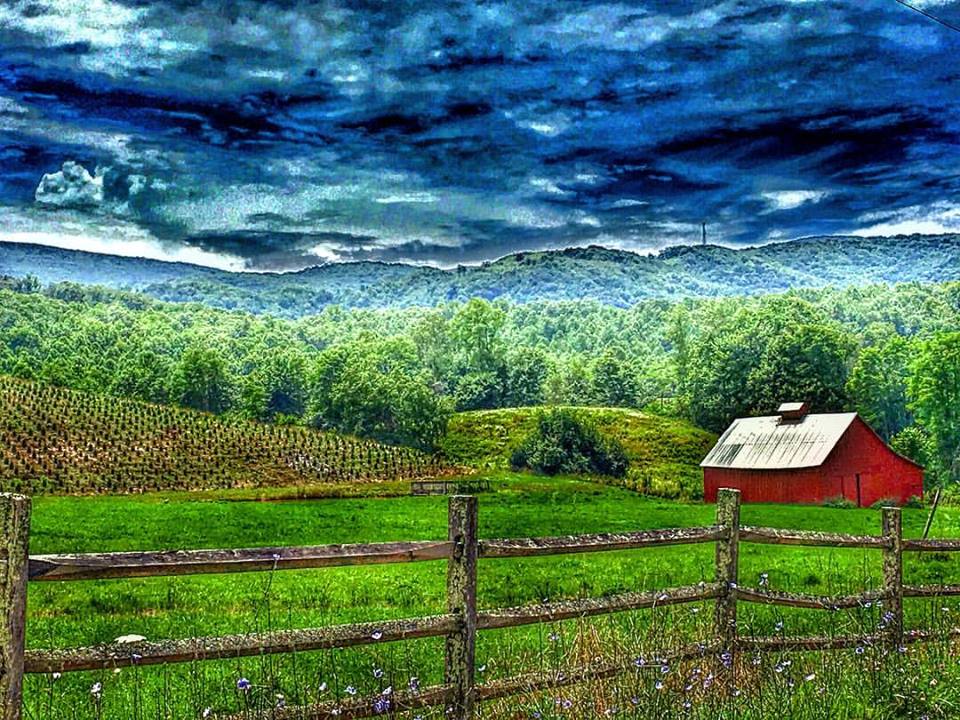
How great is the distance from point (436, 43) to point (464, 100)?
862 millimetres

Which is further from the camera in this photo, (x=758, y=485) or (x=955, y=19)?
(x=758, y=485)

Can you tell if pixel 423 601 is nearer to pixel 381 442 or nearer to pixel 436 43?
pixel 381 442

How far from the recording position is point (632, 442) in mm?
15570

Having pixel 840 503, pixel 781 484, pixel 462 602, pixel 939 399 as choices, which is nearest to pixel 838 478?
pixel 840 503

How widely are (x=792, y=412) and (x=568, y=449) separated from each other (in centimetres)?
345

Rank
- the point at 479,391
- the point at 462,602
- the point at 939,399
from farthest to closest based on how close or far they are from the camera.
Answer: the point at 939,399
the point at 479,391
the point at 462,602

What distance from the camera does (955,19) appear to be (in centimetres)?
1024

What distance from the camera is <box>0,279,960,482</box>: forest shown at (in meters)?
14.0

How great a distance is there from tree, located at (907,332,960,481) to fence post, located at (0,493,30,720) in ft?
51.4

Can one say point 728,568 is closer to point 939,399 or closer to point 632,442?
point 632,442

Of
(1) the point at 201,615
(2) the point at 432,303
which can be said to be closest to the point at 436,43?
(2) the point at 432,303

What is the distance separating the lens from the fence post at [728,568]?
6168 mm

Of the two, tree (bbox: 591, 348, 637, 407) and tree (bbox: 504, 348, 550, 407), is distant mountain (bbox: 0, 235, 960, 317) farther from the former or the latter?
tree (bbox: 591, 348, 637, 407)

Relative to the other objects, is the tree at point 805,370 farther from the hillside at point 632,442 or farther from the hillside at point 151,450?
the hillside at point 151,450
